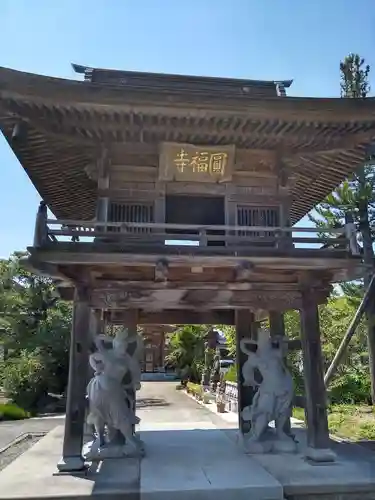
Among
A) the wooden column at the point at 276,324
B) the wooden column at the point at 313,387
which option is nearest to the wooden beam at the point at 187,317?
the wooden column at the point at 276,324

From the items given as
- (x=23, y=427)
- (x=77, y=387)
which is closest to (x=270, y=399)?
(x=77, y=387)

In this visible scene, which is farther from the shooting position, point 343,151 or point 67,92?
point 343,151

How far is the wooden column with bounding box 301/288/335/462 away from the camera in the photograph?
24.4 feet

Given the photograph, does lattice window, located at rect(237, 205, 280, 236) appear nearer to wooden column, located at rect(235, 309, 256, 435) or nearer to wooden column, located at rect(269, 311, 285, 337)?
wooden column, located at rect(269, 311, 285, 337)

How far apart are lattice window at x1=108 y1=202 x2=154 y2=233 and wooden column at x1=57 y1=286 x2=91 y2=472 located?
1.53m

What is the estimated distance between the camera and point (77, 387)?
23.5ft

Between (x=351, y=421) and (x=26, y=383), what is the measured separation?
1585 cm

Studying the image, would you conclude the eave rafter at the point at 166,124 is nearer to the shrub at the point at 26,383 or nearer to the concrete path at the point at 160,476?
the concrete path at the point at 160,476

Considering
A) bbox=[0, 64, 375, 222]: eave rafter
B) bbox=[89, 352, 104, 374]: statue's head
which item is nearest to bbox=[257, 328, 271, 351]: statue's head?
bbox=[89, 352, 104, 374]: statue's head

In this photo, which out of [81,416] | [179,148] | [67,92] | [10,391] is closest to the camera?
[67,92]

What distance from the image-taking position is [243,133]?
7.49 metres

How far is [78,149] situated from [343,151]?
5.16 metres

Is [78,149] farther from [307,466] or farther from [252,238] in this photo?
[307,466]

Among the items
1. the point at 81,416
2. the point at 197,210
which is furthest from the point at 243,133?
the point at 81,416
